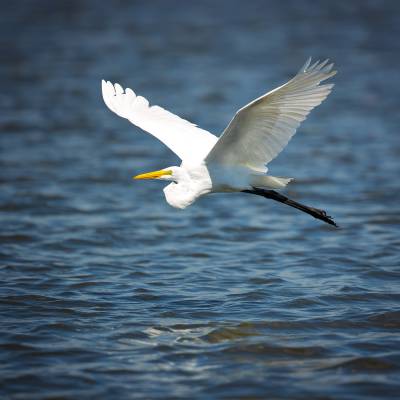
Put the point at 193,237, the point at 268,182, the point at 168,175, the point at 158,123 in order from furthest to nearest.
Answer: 1. the point at 193,237
2. the point at 158,123
3. the point at 168,175
4. the point at 268,182

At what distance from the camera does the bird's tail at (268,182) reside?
23.9ft

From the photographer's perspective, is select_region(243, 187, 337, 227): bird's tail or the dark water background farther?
select_region(243, 187, 337, 227): bird's tail

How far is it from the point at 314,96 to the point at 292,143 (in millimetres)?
7304

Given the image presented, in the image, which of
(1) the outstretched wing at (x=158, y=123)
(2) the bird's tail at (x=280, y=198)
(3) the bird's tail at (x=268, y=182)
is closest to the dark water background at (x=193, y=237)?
(2) the bird's tail at (x=280, y=198)

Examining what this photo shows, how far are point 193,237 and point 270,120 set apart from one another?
333 cm

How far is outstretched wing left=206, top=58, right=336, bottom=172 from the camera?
6125 mm

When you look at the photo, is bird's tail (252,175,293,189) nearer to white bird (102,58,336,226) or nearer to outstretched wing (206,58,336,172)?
white bird (102,58,336,226)

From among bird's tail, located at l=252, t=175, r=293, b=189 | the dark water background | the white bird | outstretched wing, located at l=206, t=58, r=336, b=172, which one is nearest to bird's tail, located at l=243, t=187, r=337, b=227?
the white bird

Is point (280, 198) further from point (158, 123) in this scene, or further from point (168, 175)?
point (158, 123)

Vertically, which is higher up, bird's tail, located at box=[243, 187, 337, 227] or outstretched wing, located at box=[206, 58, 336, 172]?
outstretched wing, located at box=[206, 58, 336, 172]

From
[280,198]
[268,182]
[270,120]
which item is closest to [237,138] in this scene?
[270,120]

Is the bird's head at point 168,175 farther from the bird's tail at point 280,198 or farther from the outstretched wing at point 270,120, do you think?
the bird's tail at point 280,198

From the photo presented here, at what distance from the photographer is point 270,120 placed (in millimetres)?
6598

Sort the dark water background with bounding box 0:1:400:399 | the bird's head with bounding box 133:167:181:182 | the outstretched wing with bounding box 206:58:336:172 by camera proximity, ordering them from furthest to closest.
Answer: the bird's head with bounding box 133:167:181:182, the outstretched wing with bounding box 206:58:336:172, the dark water background with bounding box 0:1:400:399
